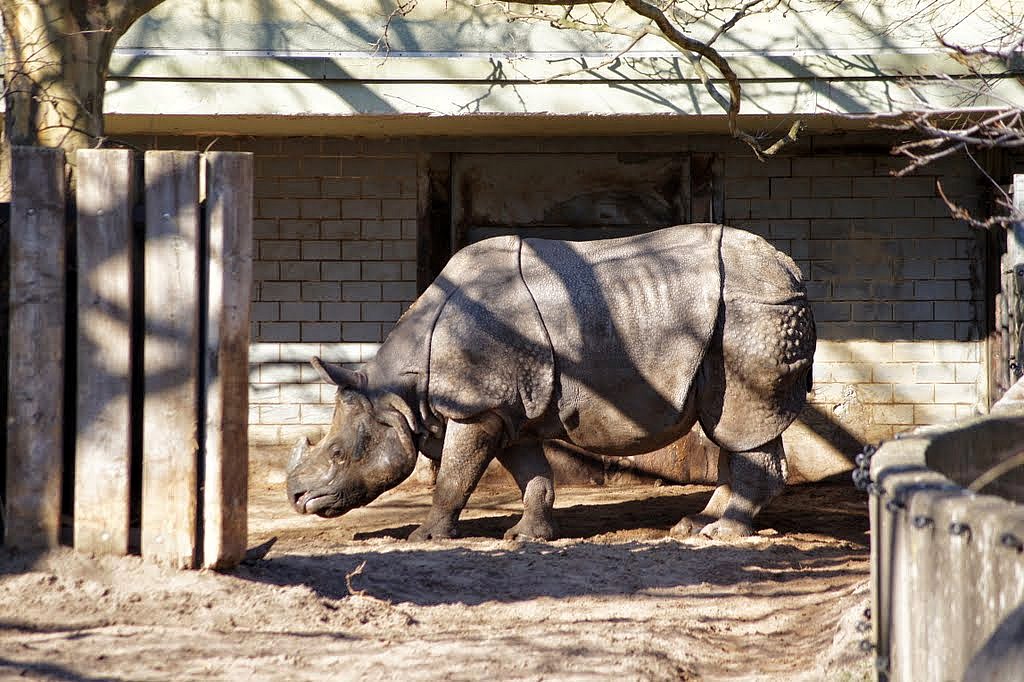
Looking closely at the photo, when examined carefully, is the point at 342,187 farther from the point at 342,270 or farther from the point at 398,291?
the point at 398,291

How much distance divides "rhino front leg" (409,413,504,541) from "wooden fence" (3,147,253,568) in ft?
9.94

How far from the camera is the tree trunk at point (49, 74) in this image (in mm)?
5656

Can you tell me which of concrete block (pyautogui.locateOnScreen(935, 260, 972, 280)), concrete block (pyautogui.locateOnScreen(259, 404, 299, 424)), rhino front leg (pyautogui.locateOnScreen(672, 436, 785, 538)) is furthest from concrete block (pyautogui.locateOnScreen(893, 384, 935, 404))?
concrete block (pyautogui.locateOnScreen(259, 404, 299, 424))

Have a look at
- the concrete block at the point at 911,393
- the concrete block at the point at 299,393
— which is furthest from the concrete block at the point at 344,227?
the concrete block at the point at 911,393

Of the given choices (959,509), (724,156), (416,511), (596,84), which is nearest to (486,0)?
(596,84)

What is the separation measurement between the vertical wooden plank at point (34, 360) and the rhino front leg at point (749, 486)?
178 inches

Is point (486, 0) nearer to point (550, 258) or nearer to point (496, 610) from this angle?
point (550, 258)

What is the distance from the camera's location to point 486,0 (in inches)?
386

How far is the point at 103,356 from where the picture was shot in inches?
198

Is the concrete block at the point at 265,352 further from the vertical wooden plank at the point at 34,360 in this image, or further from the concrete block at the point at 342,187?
the vertical wooden plank at the point at 34,360

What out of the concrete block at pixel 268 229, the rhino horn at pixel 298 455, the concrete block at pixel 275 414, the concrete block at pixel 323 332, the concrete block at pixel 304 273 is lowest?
the rhino horn at pixel 298 455

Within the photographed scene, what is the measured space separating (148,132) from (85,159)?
5774 millimetres

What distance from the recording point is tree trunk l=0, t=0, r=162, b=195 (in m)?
5.66

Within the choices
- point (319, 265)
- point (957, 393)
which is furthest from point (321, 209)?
point (957, 393)
